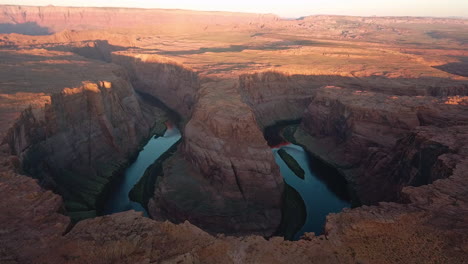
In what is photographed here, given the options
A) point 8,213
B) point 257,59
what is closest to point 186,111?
point 257,59

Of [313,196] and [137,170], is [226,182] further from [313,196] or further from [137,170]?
[137,170]

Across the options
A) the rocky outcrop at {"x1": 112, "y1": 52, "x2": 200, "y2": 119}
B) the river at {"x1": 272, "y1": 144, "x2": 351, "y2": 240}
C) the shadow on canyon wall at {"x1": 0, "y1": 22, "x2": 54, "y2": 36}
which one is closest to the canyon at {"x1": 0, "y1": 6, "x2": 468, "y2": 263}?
the rocky outcrop at {"x1": 112, "y1": 52, "x2": 200, "y2": 119}

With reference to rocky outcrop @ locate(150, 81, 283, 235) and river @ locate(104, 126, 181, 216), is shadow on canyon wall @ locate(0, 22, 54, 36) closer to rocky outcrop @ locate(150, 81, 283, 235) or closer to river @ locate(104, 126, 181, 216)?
river @ locate(104, 126, 181, 216)

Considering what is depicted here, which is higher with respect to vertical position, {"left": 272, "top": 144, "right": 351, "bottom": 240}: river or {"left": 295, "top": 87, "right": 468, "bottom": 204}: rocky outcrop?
{"left": 295, "top": 87, "right": 468, "bottom": 204}: rocky outcrop

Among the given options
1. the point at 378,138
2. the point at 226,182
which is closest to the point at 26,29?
the point at 226,182

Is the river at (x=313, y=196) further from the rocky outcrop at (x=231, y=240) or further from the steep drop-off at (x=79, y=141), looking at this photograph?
the steep drop-off at (x=79, y=141)

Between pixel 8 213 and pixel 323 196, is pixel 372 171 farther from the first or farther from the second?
pixel 8 213

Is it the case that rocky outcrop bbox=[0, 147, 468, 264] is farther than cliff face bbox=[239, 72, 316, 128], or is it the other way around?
cliff face bbox=[239, 72, 316, 128]
